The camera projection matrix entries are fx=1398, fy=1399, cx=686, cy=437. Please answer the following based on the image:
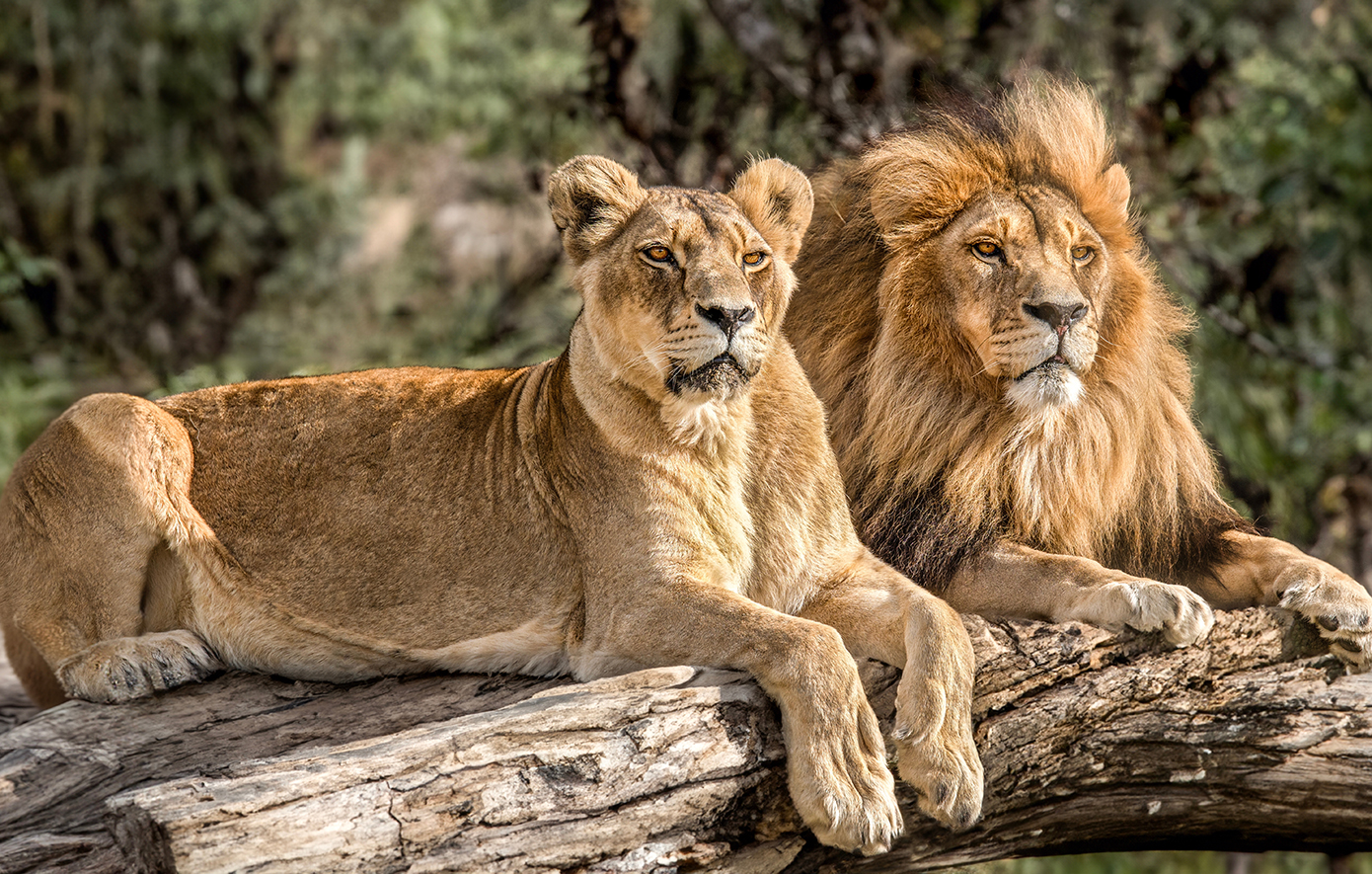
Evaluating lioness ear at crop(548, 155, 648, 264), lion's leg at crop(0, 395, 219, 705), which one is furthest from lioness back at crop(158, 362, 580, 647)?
lioness ear at crop(548, 155, 648, 264)

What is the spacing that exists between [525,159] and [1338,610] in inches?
242

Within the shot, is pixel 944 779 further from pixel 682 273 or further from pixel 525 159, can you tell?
pixel 525 159

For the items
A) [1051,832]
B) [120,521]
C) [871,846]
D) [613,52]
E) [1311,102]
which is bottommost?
[1051,832]

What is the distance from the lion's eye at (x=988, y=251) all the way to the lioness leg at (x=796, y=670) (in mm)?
1260

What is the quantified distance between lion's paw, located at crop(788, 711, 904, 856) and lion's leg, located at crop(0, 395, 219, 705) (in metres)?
1.89

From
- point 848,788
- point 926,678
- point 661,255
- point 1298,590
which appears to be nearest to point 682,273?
point 661,255

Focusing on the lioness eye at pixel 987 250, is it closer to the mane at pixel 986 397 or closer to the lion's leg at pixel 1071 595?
the mane at pixel 986 397

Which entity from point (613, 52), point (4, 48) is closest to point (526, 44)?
point (4, 48)

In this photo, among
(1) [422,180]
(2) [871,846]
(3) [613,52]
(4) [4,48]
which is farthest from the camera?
(1) [422,180]

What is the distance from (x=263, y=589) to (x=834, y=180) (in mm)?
2201

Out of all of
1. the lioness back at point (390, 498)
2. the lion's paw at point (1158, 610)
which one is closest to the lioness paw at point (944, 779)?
the lion's paw at point (1158, 610)

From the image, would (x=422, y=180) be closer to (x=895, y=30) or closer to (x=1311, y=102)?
(x=895, y=30)

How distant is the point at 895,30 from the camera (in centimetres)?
814

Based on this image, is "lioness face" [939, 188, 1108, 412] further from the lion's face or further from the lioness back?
the lioness back
